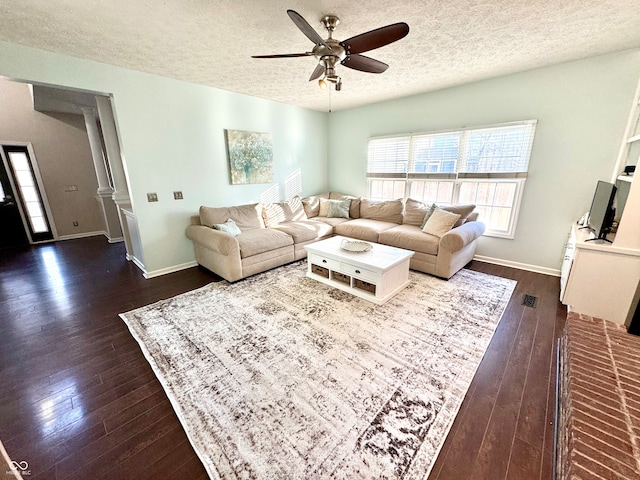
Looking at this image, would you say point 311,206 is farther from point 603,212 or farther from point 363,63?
point 603,212

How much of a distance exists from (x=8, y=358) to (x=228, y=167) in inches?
121

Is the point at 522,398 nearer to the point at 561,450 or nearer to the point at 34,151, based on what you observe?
the point at 561,450

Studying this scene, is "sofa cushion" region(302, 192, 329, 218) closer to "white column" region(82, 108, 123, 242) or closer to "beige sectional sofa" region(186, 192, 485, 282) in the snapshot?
"beige sectional sofa" region(186, 192, 485, 282)

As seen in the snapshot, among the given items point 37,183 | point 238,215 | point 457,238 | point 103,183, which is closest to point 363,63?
point 457,238

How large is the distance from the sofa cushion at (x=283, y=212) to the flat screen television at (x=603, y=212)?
372cm

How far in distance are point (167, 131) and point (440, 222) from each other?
380 cm

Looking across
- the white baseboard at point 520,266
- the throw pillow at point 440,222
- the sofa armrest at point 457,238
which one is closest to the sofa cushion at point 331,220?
the throw pillow at point 440,222

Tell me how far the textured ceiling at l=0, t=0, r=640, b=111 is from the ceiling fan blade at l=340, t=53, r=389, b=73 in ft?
0.93

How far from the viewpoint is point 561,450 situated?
1.20 meters

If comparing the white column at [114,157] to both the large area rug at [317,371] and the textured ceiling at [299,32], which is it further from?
the large area rug at [317,371]

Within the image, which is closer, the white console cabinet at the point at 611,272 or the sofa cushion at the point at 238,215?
the white console cabinet at the point at 611,272

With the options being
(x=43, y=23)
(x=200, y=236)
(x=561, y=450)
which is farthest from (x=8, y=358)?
(x=561, y=450)

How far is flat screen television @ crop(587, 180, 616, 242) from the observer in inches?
88.1

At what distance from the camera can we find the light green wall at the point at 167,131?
263 cm
